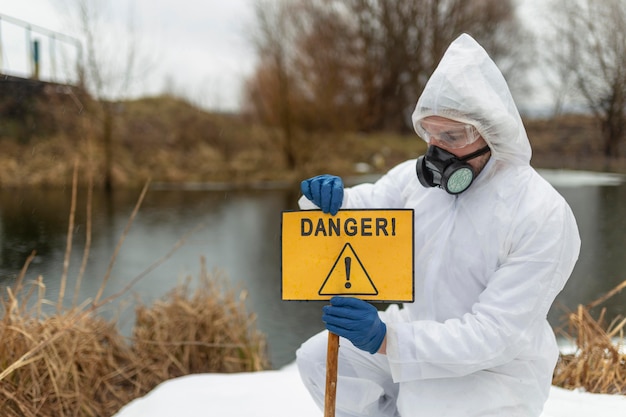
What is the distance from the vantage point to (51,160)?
12859 mm

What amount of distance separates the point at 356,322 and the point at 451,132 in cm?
53

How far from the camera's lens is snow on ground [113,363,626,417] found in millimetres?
2301

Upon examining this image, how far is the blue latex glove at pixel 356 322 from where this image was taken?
1.42 metres

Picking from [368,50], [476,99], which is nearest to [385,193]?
[476,99]

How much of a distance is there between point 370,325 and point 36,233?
7288mm

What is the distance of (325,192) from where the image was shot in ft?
5.20

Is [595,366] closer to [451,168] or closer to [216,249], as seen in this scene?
[451,168]

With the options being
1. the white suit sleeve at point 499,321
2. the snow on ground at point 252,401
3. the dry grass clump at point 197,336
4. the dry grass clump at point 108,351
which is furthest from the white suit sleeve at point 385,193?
the dry grass clump at point 197,336

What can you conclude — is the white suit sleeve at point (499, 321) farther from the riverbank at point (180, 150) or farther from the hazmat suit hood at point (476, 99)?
the riverbank at point (180, 150)

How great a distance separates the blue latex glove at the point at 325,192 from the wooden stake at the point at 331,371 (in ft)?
1.07

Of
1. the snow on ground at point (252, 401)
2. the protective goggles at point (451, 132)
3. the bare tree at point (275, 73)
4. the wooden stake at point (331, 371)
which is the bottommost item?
the snow on ground at point (252, 401)

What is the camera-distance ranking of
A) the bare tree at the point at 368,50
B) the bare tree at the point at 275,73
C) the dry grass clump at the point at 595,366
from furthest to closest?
1. the bare tree at the point at 275,73
2. the bare tree at the point at 368,50
3. the dry grass clump at the point at 595,366

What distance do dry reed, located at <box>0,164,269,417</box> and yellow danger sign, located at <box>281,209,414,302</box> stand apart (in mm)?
1206

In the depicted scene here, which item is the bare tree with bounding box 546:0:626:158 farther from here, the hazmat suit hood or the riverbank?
the riverbank
